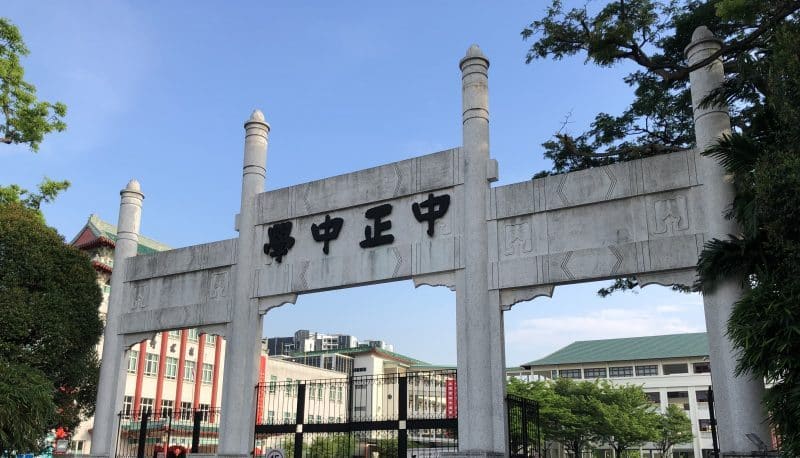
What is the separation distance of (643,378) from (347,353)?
890 inches

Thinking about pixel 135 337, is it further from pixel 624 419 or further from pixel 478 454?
pixel 624 419

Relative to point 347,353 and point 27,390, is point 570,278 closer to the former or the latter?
point 27,390

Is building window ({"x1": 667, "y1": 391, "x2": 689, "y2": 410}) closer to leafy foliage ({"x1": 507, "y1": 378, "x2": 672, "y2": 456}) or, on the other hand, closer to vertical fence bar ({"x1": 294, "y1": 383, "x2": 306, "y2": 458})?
leafy foliage ({"x1": 507, "y1": 378, "x2": 672, "y2": 456})

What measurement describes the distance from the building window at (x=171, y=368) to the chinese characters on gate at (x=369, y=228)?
27728 millimetres

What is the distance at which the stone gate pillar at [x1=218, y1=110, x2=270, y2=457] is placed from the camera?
1098 centimetres

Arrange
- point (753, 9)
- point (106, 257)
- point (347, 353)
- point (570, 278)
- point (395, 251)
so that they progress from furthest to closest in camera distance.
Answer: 1. point (347, 353)
2. point (106, 257)
3. point (395, 251)
4. point (570, 278)
5. point (753, 9)

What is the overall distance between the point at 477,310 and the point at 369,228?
229cm

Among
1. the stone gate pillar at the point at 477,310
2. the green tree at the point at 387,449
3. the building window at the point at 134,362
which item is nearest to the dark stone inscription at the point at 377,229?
the stone gate pillar at the point at 477,310

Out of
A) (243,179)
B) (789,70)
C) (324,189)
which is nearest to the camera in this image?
(789,70)

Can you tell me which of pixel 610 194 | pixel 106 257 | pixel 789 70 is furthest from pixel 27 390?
pixel 106 257

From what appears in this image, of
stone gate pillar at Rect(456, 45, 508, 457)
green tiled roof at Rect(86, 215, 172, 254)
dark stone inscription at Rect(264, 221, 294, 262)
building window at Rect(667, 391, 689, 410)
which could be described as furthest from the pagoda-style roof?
building window at Rect(667, 391, 689, 410)

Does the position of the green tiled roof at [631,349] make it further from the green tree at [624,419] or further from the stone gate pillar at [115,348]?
the stone gate pillar at [115,348]

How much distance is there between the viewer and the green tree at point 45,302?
12.0 meters

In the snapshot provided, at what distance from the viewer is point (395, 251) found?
1036 centimetres
